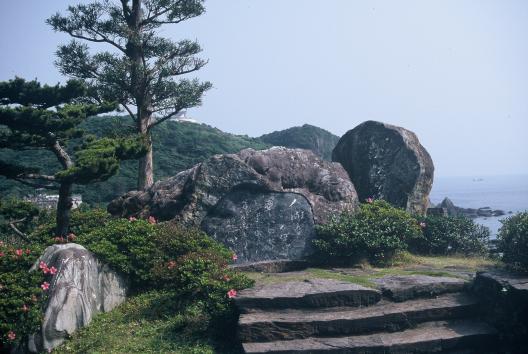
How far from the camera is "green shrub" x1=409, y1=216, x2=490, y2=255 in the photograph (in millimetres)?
12070

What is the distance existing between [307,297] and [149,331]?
240 cm

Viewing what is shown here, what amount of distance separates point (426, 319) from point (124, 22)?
1249 centimetres

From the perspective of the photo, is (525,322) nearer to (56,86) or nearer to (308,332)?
(308,332)

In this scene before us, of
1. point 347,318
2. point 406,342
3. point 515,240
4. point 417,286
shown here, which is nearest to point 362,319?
point 347,318

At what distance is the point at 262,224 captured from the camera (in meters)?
11.2

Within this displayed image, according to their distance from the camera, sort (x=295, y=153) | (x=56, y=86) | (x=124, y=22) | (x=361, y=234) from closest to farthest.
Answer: (x=56, y=86), (x=361, y=234), (x=295, y=153), (x=124, y=22)

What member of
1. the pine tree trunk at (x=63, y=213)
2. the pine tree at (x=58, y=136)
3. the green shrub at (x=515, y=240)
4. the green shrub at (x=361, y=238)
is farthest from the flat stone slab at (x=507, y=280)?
the pine tree trunk at (x=63, y=213)

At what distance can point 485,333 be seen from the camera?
7.50 meters

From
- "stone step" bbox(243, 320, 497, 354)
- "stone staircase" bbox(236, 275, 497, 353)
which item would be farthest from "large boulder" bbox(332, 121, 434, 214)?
"stone step" bbox(243, 320, 497, 354)

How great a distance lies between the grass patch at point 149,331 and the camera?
749cm

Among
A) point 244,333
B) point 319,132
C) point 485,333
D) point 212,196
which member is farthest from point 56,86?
point 319,132

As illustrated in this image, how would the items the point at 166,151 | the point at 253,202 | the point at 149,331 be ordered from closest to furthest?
the point at 149,331
the point at 253,202
the point at 166,151

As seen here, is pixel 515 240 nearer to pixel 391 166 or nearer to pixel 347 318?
pixel 347 318

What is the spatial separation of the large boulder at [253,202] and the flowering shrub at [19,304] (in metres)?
3.43
